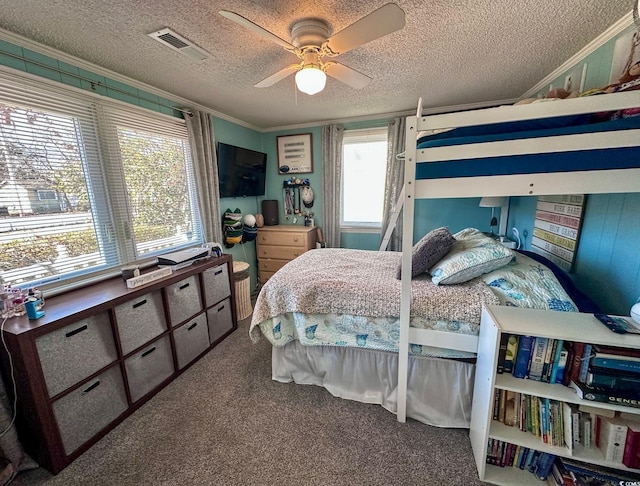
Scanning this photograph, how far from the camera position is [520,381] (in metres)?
1.22

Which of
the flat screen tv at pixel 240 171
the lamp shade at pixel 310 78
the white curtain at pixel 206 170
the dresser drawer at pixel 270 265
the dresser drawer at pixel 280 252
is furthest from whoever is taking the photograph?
the dresser drawer at pixel 270 265

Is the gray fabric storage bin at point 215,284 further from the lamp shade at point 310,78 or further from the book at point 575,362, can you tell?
the book at point 575,362

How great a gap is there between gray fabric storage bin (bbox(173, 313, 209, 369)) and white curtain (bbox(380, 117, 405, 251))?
7.78 feet

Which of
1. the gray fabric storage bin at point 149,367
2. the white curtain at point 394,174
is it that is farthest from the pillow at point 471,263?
the gray fabric storage bin at point 149,367

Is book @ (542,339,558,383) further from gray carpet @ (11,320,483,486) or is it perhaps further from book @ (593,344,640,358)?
gray carpet @ (11,320,483,486)

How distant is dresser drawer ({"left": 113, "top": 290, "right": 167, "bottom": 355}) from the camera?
5.38 ft

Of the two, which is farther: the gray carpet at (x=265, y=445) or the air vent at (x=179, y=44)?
the air vent at (x=179, y=44)

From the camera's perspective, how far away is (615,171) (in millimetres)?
1028

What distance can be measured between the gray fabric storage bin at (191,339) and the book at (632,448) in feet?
8.48

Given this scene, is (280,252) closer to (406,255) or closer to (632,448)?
(406,255)

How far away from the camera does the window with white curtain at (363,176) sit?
3426mm

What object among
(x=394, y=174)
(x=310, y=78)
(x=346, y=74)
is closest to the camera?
(x=310, y=78)

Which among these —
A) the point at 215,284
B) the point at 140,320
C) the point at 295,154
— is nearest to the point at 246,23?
the point at 140,320

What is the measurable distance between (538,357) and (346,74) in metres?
1.97
